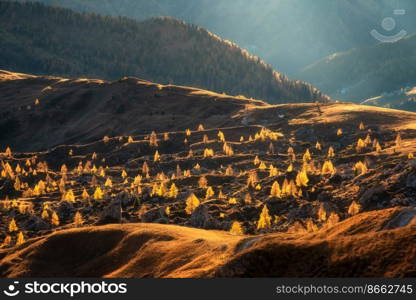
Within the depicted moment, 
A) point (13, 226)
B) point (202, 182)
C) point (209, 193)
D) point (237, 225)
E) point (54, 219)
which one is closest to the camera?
point (237, 225)

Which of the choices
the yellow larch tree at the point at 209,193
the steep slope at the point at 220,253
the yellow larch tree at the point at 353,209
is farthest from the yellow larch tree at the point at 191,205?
the yellow larch tree at the point at 353,209

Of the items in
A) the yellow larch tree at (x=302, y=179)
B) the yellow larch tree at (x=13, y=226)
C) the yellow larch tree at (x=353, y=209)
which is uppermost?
the yellow larch tree at (x=302, y=179)

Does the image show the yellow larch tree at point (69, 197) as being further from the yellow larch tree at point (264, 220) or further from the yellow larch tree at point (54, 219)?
the yellow larch tree at point (264, 220)

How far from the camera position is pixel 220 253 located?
7638 centimetres

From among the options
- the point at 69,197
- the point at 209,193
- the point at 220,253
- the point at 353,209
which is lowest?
the point at 220,253

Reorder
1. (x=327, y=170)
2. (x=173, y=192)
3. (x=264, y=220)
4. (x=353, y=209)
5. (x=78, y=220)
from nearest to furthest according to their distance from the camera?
(x=353, y=209), (x=264, y=220), (x=78, y=220), (x=327, y=170), (x=173, y=192)

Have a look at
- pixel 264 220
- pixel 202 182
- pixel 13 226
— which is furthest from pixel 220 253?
pixel 202 182

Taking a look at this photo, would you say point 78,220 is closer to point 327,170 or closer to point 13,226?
point 13,226

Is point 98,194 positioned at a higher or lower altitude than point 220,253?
higher

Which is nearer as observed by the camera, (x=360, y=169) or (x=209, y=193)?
(x=360, y=169)

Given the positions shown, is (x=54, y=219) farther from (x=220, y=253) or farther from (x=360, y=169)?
(x=220, y=253)

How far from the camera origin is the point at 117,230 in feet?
352

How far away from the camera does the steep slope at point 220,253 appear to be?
52.8 meters

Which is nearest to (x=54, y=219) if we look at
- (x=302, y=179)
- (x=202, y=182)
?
(x=202, y=182)
